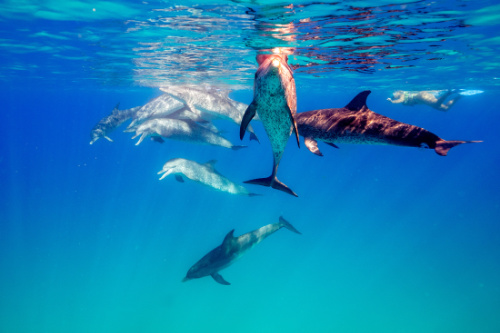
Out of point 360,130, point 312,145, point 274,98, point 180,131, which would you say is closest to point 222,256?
point 180,131

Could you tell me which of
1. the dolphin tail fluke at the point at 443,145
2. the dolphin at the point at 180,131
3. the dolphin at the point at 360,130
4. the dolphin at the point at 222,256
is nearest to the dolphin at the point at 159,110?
the dolphin at the point at 180,131

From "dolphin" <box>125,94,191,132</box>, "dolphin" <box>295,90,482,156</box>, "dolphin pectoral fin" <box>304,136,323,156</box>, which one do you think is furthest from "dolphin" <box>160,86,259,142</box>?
"dolphin pectoral fin" <box>304,136,323,156</box>

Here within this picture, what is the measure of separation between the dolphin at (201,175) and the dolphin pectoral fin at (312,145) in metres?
6.26

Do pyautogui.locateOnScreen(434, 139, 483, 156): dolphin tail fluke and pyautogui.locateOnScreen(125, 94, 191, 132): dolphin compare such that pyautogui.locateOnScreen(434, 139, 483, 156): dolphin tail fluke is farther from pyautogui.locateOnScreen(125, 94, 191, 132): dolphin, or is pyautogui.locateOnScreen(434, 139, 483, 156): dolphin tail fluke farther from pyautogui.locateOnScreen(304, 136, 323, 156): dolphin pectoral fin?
pyautogui.locateOnScreen(125, 94, 191, 132): dolphin

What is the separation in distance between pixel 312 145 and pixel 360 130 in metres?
0.83

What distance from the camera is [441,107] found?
16.1 metres

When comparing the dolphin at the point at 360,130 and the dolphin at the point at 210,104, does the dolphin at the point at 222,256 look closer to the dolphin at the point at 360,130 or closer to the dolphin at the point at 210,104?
the dolphin at the point at 210,104

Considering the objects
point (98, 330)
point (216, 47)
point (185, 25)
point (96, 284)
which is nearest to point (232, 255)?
point (185, 25)

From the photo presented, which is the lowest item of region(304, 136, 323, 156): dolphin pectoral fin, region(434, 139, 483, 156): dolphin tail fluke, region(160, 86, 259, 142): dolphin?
region(160, 86, 259, 142): dolphin

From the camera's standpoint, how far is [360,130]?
5.22 m

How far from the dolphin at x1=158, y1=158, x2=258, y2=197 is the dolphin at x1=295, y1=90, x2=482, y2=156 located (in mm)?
6289

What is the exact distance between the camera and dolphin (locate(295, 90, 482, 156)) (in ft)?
→ 14.9

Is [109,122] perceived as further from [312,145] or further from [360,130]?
[360,130]

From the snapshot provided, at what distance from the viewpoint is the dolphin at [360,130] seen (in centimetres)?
454
